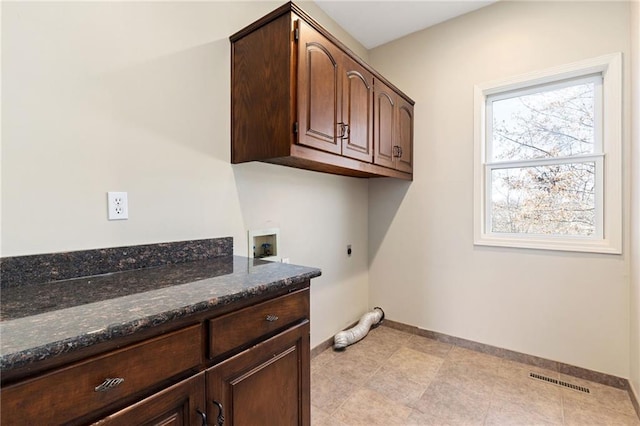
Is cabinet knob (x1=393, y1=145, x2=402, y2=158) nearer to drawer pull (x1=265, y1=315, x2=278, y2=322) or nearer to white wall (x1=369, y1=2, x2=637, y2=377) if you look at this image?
white wall (x1=369, y1=2, x2=637, y2=377)

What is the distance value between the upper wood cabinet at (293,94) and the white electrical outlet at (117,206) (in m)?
0.61

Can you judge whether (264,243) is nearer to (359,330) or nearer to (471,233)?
(359,330)

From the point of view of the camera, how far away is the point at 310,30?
61.4 inches

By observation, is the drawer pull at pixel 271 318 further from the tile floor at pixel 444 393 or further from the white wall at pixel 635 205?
the white wall at pixel 635 205

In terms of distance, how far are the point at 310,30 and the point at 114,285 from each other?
151cm

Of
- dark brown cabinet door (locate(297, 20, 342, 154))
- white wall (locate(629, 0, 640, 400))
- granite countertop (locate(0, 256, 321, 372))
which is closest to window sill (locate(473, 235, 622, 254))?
white wall (locate(629, 0, 640, 400))

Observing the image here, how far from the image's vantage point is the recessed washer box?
1.83 m

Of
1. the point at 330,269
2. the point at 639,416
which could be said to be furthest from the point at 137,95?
the point at 639,416

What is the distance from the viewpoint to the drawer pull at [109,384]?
67cm

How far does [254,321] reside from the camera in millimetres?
1028

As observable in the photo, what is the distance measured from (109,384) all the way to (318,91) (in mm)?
1503

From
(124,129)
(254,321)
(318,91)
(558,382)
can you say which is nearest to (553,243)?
(558,382)

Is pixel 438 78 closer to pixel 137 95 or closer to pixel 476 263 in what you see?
pixel 476 263

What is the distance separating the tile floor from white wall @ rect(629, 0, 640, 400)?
0.89 ft
